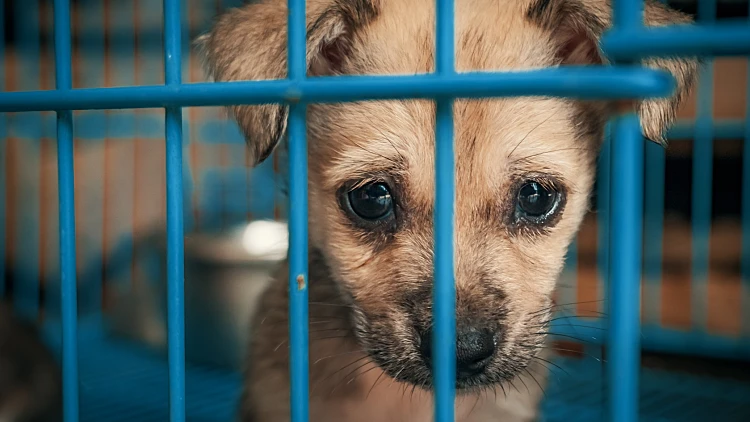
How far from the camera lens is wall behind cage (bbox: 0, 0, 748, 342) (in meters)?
2.61

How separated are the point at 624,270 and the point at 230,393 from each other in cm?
175

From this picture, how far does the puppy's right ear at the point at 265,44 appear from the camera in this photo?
4.27ft

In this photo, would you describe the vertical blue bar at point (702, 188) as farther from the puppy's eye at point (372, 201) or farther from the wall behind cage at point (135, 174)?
the puppy's eye at point (372, 201)

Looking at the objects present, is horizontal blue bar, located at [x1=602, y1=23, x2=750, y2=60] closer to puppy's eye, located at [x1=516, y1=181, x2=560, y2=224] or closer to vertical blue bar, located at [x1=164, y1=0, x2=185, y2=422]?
vertical blue bar, located at [x1=164, y1=0, x2=185, y2=422]

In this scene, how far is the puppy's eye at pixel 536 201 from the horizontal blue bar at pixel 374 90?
1.98 feet

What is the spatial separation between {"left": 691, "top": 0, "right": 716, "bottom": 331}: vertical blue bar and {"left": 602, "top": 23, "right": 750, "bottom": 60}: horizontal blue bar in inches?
70.6

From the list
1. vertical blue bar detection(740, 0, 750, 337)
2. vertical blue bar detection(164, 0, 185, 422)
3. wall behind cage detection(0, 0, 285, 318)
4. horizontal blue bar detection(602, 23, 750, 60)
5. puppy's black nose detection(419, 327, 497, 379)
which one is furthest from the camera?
wall behind cage detection(0, 0, 285, 318)

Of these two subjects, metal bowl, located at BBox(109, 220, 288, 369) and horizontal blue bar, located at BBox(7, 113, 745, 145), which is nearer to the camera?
metal bowl, located at BBox(109, 220, 288, 369)

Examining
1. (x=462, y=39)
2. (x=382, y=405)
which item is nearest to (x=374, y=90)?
(x=462, y=39)

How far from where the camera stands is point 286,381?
1.66m

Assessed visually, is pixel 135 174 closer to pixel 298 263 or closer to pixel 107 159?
pixel 107 159

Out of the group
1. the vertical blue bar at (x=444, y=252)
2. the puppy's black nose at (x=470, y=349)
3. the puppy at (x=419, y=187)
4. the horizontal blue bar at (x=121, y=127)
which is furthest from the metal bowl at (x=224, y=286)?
the vertical blue bar at (x=444, y=252)

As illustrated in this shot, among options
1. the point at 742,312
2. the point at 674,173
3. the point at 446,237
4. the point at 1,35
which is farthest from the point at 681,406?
the point at 1,35

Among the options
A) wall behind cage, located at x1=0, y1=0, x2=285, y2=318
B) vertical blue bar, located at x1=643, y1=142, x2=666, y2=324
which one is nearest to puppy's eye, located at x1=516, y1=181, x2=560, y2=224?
vertical blue bar, located at x1=643, y1=142, x2=666, y2=324
